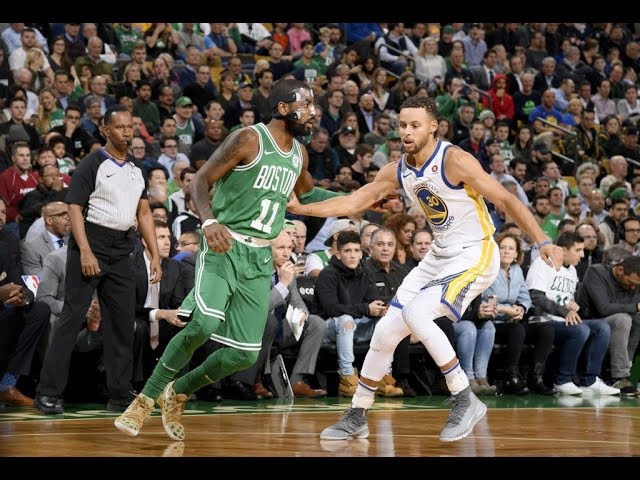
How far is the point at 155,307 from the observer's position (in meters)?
9.88

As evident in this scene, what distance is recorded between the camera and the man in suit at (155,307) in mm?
9578

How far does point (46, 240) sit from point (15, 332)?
118 cm

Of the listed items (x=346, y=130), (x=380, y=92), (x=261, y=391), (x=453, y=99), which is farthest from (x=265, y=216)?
(x=453, y=99)

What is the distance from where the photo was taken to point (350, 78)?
1777cm

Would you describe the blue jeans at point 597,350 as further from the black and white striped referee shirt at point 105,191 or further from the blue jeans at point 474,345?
the black and white striped referee shirt at point 105,191

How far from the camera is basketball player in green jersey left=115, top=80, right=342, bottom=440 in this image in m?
6.79

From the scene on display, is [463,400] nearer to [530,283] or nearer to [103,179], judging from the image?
[103,179]

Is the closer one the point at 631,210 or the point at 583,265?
the point at 583,265

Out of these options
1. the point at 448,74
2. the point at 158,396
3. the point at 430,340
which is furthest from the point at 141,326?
the point at 448,74

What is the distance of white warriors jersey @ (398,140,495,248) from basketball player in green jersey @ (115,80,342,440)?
2.60 feet

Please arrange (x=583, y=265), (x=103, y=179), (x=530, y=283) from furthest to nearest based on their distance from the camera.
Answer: (x=583, y=265) → (x=530, y=283) → (x=103, y=179)

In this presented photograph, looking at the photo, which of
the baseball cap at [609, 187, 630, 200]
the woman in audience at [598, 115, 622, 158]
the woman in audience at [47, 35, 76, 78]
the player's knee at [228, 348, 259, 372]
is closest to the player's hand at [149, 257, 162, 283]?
the player's knee at [228, 348, 259, 372]

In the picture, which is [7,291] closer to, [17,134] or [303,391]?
Answer: [303,391]
